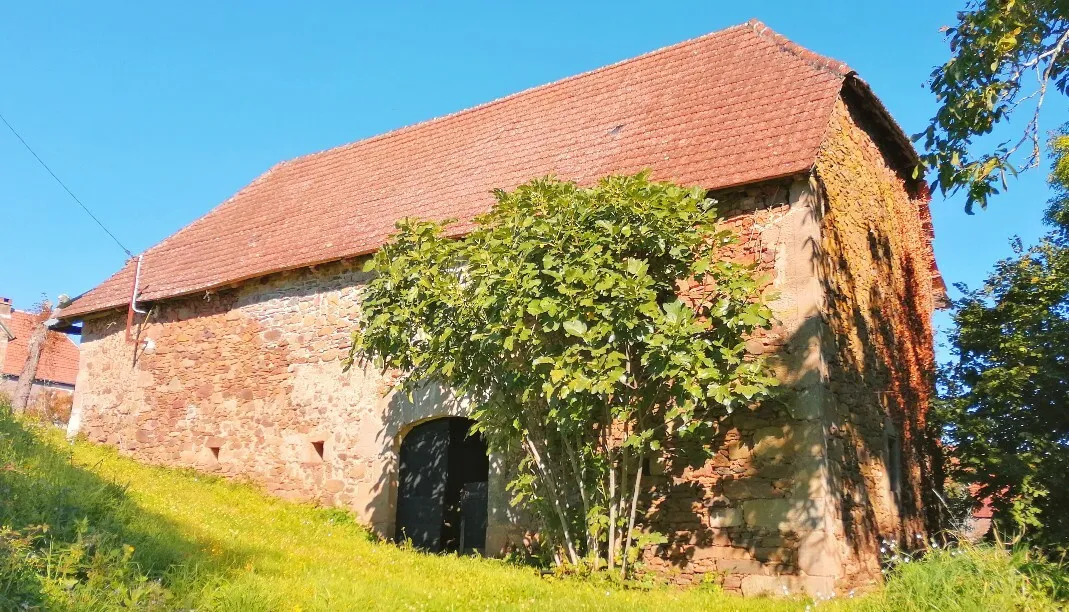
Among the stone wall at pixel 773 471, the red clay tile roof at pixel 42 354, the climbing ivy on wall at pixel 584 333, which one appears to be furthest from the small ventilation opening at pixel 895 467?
the red clay tile roof at pixel 42 354

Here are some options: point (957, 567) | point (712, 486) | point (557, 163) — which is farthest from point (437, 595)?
point (557, 163)

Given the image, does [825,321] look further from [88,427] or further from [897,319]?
[88,427]

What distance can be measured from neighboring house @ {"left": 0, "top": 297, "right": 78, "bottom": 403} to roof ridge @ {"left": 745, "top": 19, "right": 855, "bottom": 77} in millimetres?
24995

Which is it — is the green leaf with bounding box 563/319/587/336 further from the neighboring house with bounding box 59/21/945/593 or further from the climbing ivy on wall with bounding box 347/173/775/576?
the neighboring house with bounding box 59/21/945/593

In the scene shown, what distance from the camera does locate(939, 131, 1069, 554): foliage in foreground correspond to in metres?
8.96

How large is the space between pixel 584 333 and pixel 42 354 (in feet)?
95.7

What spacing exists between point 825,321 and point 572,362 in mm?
2512

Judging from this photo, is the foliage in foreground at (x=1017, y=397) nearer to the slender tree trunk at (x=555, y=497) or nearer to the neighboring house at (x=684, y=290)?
the neighboring house at (x=684, y=290)

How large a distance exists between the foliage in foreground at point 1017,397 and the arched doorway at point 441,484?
5681mm

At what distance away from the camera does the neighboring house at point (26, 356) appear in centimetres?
2733

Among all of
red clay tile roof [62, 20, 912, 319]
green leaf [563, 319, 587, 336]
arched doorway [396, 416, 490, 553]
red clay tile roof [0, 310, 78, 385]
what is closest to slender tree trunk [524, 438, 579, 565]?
green leaf [563, 319, 587, 336]

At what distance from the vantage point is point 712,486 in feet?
24.3

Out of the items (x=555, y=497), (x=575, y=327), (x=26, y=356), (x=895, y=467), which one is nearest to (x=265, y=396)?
(x=555, y=497)

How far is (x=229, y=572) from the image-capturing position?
19.8ft
